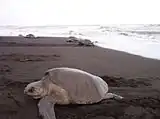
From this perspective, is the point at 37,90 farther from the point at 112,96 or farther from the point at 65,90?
the point at 112,96

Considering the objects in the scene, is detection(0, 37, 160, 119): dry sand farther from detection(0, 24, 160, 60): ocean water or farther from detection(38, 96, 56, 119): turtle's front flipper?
detection(0, 24, 160, 60): ocean water

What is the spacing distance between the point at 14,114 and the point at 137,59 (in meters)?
4.77

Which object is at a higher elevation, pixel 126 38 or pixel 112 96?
pixel 112 96

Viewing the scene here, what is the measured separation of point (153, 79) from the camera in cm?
476

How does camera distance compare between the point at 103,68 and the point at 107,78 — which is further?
the point at 103,68

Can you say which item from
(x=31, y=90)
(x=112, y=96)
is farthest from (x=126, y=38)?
(x=31, y=90)

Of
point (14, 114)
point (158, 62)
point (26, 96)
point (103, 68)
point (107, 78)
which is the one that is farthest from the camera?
point (158, 62)

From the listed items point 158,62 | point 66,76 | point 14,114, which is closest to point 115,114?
point 66,76

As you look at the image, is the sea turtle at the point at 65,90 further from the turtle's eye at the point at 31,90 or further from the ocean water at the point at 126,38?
the ocean water at the point at 126,38

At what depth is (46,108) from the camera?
115 inches

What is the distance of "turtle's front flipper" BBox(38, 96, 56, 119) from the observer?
2774 millimetres

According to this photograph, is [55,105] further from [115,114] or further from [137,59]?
[137,59]

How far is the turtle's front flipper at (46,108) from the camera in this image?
109 inches

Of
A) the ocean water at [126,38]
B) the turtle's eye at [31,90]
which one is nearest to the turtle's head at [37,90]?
the turtle's eye at [31,90]
